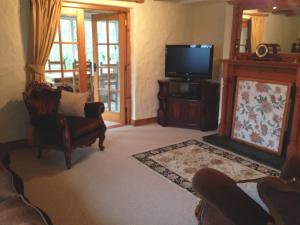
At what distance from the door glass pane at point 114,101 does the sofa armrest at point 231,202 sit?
3697 mm

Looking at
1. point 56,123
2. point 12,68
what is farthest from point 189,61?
point 12,68

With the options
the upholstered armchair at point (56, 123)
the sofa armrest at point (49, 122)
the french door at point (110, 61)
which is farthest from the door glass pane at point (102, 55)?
the sofa armrest at point (49, 122)

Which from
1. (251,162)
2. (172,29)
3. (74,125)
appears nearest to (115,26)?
(172,29)

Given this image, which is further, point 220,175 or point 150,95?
point 150,95

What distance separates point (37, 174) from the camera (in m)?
3.07

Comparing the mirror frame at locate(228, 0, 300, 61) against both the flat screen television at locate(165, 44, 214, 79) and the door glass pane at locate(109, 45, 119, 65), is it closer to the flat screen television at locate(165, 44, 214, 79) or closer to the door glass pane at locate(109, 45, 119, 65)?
the flat screen television at locate(165, 44, 214, 79)

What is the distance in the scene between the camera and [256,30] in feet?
12.1

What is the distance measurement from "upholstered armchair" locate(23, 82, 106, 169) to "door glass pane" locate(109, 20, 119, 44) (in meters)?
1.47

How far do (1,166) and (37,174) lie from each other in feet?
4.49

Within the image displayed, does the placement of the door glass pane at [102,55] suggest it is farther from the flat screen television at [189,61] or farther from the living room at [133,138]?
Result: the flat screen television at [189,61]

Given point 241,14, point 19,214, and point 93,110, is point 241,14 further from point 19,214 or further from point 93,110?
point 19,214

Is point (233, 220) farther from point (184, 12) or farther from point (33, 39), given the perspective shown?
point (184, 12)

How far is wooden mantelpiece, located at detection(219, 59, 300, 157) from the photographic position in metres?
3.25

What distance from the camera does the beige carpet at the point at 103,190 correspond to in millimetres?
2350
